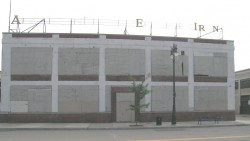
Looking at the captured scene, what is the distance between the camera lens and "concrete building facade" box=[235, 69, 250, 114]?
6525 cm

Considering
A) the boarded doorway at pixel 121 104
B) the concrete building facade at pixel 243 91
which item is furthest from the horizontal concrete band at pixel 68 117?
the concrete building facade at pixel 243 91

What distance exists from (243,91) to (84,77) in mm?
35512

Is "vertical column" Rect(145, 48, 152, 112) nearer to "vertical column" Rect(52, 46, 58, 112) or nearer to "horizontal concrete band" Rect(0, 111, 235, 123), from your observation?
"horizontal concrete band" Rect(0, 111, 235, 123)

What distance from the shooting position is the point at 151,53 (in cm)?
4131

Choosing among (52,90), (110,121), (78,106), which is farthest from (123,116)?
(52,90)

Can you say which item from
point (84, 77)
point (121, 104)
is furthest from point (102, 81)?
point (121, 104)

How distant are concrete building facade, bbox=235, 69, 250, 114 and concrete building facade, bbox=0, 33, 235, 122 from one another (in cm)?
2633

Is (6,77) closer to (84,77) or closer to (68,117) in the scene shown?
(68,117)

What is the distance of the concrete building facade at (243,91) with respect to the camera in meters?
65.2

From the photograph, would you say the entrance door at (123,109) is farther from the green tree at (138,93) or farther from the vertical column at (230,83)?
the vertical column at (230,83)

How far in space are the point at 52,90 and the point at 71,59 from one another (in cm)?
351

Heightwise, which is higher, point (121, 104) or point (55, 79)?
point (55, 79)

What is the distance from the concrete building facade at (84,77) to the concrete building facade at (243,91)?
26.3 metres

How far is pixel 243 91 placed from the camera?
6669 centimetres
